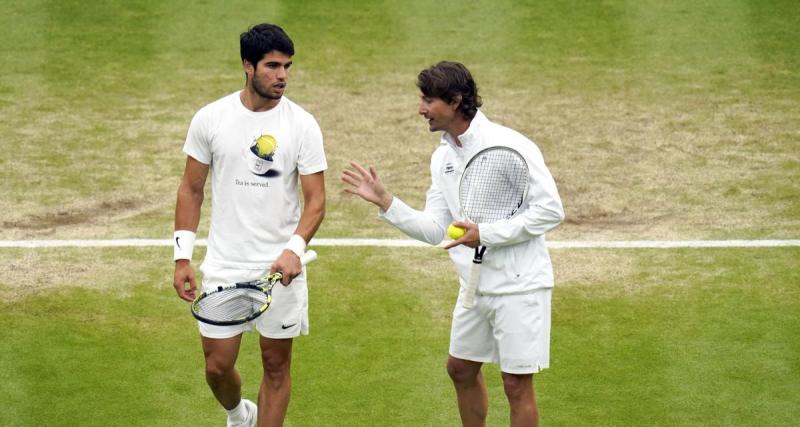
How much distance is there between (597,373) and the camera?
983 centimetres

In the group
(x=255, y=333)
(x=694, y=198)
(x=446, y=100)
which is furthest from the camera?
(x=694, y=198)

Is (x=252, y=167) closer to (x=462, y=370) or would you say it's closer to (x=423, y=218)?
(x=423, y=218)

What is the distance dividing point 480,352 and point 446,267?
141 inches

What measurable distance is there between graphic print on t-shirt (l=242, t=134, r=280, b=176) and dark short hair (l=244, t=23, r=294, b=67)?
47 centimetres

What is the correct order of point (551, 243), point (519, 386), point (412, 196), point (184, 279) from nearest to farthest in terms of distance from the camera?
point (519, 386)
point (184, 279)
point (551, 243)
point (412, 196)

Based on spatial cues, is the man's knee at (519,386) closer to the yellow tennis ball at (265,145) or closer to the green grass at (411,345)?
the green grass at (411,345)

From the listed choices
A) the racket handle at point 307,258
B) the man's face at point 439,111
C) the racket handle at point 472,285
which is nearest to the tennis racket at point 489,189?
the racket handle at point 472,285

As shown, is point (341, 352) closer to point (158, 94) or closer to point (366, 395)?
point (366, 395)

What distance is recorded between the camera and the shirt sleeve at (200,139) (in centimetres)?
836

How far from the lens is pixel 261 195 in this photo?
836cm

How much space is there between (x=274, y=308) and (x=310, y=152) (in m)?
0.99

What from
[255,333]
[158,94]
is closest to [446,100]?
[255,333]

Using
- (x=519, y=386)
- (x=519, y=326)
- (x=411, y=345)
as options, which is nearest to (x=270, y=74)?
(x=519, y=326)

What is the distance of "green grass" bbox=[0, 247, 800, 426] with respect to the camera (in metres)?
9.33
